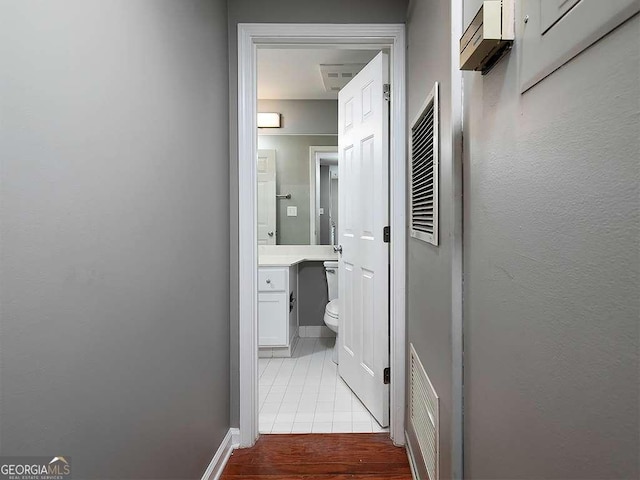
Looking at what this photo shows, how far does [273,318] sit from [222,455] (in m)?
1.46

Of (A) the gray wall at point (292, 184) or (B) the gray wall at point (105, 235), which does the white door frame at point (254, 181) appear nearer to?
(B) the gray wall at point (105, 235)

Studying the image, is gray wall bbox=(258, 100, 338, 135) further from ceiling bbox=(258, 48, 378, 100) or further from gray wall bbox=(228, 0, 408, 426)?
gray wall bbox=(228, 0, 408, 426)

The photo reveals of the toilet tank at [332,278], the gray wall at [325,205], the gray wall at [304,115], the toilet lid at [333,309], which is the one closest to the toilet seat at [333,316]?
the toilet lid at [333,309]

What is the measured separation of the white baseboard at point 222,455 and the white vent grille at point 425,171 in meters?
1.35

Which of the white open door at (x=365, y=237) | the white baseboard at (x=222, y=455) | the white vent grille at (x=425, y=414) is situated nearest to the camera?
the white vent grille at (x=425, y=414)

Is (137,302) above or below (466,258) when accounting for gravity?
below

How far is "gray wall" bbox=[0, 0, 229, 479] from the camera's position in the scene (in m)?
0.72

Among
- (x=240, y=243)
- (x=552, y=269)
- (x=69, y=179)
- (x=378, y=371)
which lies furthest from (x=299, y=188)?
(x=552, y=269)

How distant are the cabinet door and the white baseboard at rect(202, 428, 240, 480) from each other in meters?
1.24

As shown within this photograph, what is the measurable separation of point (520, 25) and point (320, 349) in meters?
3.23

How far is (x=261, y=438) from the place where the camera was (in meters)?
2.13

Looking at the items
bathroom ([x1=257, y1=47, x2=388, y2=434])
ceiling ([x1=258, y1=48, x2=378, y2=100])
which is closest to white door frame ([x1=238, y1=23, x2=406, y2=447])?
ceiling ([x1=258, y1=48, x2=378, y2=100])

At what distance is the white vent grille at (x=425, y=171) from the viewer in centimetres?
130

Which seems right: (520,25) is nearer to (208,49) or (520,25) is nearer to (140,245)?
(140,245)
